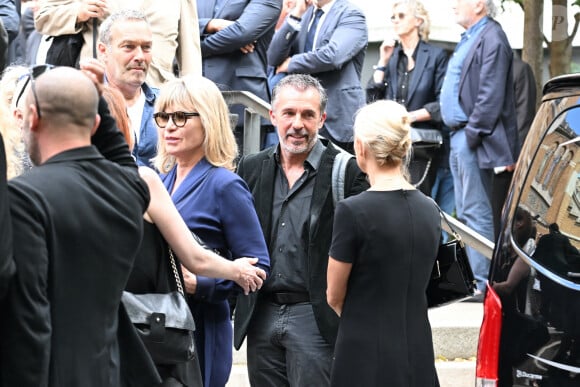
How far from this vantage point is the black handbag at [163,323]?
457cm

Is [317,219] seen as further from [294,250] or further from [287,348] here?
[287,348]

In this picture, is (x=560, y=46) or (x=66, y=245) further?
(x=560, y=46)

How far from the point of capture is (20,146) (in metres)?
4.68

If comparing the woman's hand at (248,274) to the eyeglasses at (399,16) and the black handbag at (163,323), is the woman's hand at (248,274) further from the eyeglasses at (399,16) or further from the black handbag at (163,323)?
the eyeglasses at (399,16)

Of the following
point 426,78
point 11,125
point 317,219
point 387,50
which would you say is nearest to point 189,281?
point 317,219

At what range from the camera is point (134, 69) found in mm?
6641

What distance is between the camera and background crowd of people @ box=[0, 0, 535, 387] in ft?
12.0

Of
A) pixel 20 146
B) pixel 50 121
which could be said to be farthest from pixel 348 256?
pixel 50 121

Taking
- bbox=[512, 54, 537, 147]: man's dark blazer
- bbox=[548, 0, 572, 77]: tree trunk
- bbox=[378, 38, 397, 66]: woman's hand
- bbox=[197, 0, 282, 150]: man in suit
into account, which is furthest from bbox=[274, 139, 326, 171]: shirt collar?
bbox=[548, 0, 572, 77]: tree trunk

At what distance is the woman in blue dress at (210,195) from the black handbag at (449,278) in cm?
93

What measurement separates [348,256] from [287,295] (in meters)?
0.79

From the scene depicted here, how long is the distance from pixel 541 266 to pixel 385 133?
987 millimetres

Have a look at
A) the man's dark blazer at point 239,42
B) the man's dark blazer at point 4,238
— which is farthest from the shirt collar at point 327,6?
the man's dark blazer at point 4,238

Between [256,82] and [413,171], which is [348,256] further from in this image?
[413,171]
